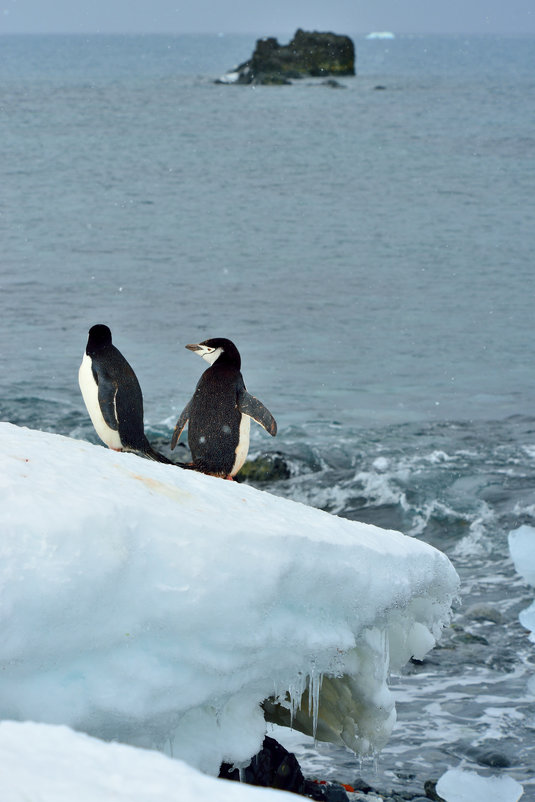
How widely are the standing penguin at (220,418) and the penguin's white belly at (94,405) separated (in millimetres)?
402

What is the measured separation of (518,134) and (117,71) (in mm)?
76133

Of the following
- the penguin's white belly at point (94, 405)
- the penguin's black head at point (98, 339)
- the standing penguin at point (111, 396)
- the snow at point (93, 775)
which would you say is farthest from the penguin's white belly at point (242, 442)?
the snow at point (93, 775)

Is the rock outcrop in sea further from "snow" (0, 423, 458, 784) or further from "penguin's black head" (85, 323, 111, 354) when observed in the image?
"snow" (0, 423, 458, 784)

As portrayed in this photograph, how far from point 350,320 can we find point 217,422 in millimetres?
14042

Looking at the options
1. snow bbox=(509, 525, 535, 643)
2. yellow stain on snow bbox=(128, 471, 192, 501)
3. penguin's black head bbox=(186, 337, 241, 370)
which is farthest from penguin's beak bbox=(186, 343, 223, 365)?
snow bbox=(509, 525, 535, 643)

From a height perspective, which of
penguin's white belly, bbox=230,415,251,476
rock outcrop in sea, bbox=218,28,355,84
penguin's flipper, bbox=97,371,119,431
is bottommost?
penguin's white belly, bbox=230,415,251,476

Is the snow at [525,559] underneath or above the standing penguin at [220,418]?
underneath

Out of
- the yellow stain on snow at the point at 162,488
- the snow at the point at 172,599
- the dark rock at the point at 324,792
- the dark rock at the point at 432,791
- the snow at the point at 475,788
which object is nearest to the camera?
the snow at the point at 172,599

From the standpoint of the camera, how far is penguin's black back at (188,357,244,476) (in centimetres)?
627

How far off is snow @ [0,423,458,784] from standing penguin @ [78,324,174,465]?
2170 mm

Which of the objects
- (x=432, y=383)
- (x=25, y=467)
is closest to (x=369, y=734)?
(x=25, y=467)

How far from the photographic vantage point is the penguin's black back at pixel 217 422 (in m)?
6.27

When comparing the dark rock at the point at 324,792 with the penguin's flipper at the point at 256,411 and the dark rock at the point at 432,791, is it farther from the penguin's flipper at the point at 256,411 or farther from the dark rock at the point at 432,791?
the penguin's flipper at the point at 256,411

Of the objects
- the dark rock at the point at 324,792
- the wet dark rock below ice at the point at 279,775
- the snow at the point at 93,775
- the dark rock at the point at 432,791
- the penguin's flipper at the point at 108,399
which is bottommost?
the dark rock at the point at 432,791
